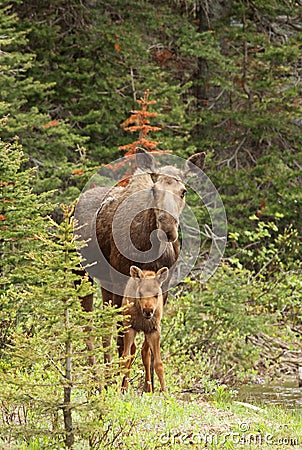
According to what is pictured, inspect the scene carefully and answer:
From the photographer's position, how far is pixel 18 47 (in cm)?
1677

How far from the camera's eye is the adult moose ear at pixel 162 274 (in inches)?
295

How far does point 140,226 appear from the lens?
772 cm

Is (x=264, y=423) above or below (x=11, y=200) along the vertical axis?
below

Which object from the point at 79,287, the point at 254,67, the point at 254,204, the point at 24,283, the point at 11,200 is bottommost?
the point at 254,204

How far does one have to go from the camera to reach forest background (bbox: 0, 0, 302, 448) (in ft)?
40.2

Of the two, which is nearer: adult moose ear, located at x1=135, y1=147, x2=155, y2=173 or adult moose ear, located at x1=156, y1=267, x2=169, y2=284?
adult moose ear, located at x1=156, y1=267, x2=169, y2=284

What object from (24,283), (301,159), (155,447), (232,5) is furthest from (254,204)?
(155,447)

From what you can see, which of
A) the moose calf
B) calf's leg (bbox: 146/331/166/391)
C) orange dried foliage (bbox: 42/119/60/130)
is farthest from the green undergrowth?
orange dried foliage (bbox: 42/119/60/130)

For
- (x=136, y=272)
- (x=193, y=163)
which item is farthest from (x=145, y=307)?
(x=193, y=163)

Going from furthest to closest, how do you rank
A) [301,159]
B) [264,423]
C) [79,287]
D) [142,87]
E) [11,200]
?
1. [301,159]
2. [142,87]
3. [11,200]
4. [264,423]
5. [79,287]

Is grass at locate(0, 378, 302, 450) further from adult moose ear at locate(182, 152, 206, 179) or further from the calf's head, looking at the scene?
adult moose ear at locate(182, 152, 206, 179)

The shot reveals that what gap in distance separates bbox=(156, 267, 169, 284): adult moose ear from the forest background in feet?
10.9

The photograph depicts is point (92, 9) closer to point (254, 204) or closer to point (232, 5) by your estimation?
point (232, 5)

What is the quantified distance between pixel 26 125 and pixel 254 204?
603 centimetres
